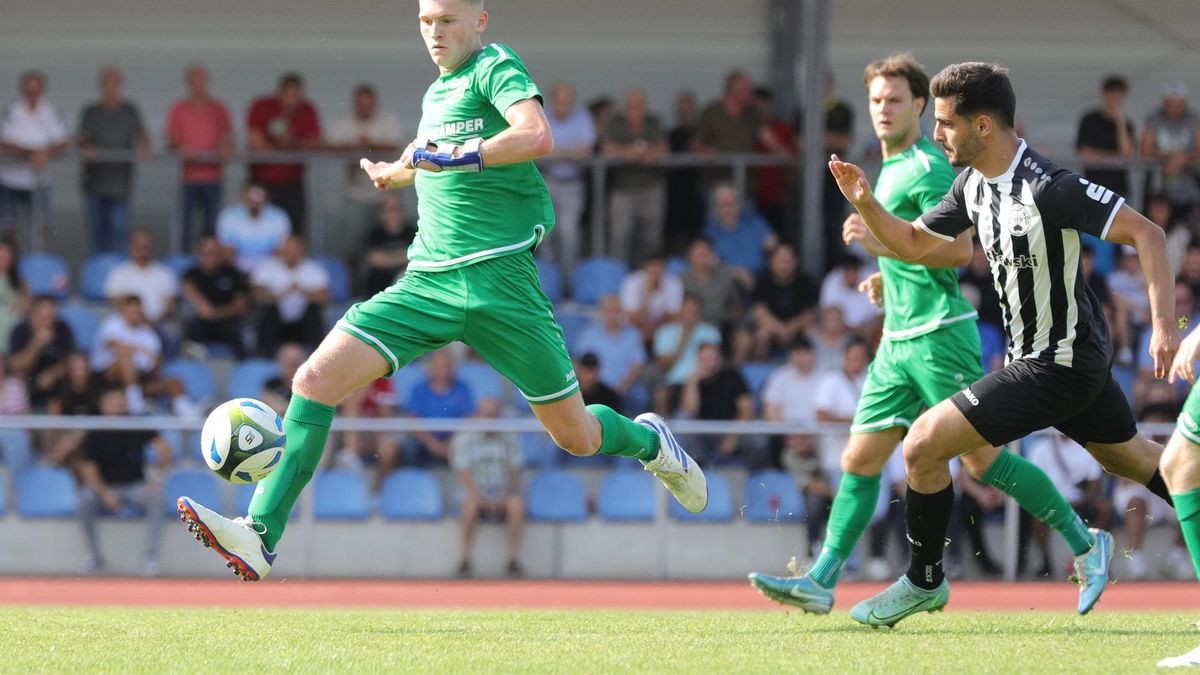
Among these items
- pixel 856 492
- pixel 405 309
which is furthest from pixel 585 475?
pixel 405 309

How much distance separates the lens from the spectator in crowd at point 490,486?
37.1 feet

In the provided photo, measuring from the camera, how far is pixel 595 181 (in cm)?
1516

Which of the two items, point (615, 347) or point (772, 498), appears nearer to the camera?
point (772, 498)

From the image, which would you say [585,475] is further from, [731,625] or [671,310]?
[731,625]

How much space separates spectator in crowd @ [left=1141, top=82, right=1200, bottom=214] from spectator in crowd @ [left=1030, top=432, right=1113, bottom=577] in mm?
4948

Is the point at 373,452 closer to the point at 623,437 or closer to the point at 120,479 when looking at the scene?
the point at 120,479

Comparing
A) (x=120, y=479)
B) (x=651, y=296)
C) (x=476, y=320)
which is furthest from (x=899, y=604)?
(x=651, y=296)

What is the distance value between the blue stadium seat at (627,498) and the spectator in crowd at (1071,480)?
2.62 metres

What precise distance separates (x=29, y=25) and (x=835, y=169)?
44.5 feet

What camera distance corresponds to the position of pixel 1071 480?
1092 cm

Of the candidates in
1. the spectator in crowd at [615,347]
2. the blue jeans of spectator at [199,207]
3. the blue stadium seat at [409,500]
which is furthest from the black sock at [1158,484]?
the blue jeans of spectator at [199,207]

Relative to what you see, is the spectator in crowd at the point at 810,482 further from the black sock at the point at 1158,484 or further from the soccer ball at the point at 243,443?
the soccer ball at the point at 243,443

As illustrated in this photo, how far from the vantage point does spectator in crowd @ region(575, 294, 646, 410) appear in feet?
43.3

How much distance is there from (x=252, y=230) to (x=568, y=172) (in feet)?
9.55
